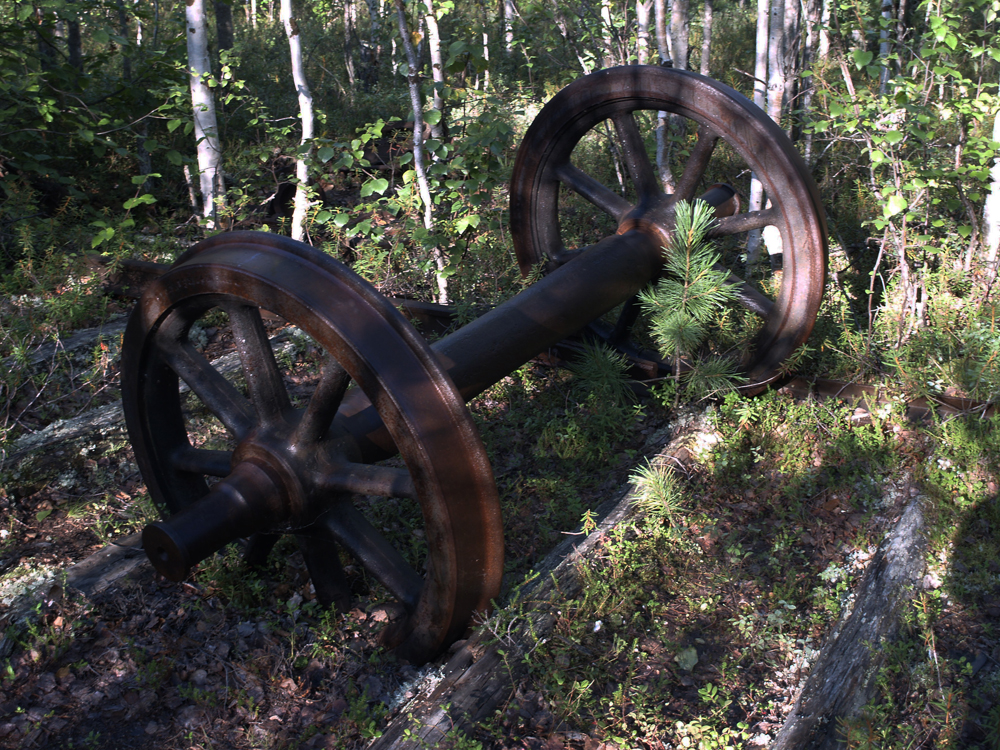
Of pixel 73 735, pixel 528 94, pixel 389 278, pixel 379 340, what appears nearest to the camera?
pixel 379 340

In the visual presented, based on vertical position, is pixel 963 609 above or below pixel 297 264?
below

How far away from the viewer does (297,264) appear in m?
2.12

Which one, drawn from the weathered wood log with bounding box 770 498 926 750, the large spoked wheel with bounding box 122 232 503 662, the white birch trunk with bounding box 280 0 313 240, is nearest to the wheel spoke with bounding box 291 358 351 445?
the large spoked wheel with bounding box 122 232 503 662

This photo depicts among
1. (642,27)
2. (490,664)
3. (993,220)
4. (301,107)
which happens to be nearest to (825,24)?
(642,27)

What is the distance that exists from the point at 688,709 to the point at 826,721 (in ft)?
1.26

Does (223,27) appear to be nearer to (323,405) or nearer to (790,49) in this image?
(790,49)

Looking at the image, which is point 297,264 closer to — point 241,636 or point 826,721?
point 241,636

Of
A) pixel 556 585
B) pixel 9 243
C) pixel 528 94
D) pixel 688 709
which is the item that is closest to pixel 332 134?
pixel 528 94

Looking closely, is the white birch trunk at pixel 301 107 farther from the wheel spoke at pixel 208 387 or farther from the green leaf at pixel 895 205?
the green leaf at pixel 895 205

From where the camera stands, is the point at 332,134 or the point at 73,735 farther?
the point at 332,134

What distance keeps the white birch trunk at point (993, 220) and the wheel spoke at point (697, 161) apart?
154cm

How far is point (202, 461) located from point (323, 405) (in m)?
0.75

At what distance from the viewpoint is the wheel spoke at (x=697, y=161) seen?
341 cm

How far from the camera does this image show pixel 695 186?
3.60 m
